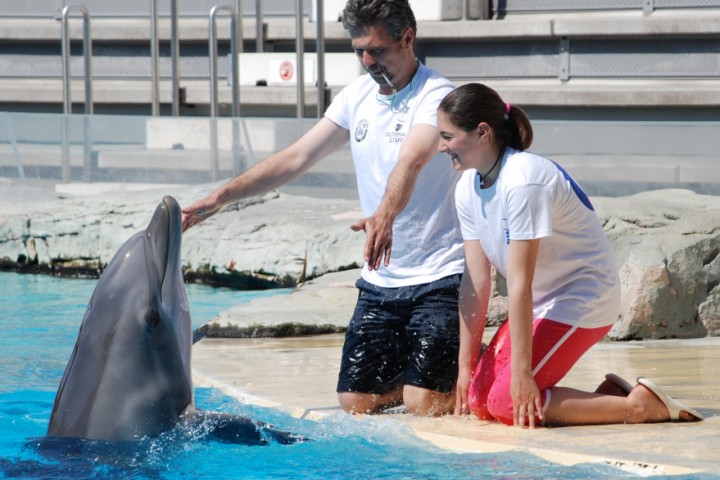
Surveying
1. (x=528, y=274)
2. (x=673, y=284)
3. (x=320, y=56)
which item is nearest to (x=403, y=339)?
(x=528, y=274)

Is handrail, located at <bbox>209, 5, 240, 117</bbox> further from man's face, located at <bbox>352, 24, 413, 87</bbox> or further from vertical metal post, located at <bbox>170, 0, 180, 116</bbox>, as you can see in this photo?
man's face, located at <bbox>352, 24, 413, 87</bbox>

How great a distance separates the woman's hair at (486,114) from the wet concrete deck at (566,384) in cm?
108

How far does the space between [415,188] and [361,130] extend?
329mm

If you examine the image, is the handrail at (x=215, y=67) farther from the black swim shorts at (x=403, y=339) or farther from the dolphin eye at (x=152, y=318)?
the dolphin eye at (x=152, y=318)

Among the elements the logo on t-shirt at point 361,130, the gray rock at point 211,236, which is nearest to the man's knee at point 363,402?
the logo on t-shirt at point 361,130

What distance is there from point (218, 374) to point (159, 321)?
175 cm

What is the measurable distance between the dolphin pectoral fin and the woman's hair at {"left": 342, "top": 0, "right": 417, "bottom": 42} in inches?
61.0

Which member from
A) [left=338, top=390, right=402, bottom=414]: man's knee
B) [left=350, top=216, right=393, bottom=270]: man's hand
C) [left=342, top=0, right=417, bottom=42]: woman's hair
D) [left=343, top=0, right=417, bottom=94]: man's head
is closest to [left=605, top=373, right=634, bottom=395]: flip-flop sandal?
[left=338, top=390, right=402, bottom=414]: man's knee

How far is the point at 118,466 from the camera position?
3.68m

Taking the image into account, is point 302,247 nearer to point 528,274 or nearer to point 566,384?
point 566,384

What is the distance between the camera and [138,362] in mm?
3744

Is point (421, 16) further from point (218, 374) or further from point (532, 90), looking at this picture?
A: point (218, 374)

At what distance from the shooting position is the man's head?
429cm

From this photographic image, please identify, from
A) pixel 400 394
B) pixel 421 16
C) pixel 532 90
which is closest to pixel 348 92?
pixel 400 394
